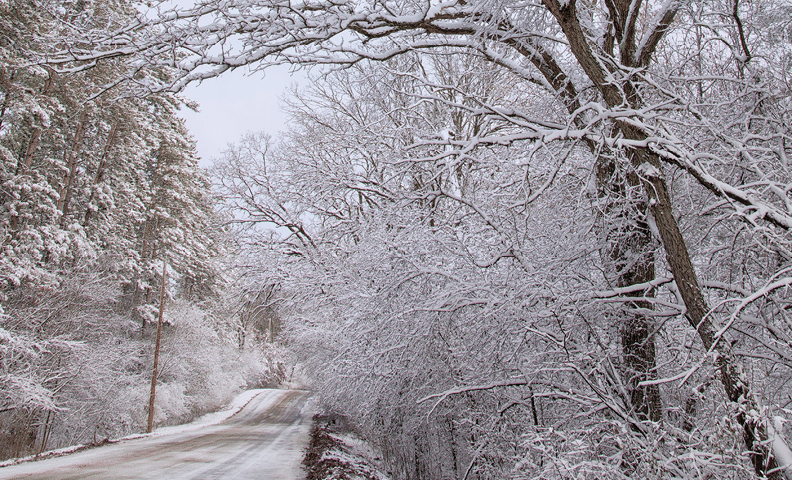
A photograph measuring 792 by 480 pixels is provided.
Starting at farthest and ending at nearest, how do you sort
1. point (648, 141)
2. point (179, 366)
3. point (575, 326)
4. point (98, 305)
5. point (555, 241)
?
point (179, 366), point (98, 305), point (555, 241), point (575, 326), point (648, 141)

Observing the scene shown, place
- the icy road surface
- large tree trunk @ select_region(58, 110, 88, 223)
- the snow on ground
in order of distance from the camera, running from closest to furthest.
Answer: the icy road surface < the snow on ground < large tree trunk @ select_region(58, 110, 88, 223)

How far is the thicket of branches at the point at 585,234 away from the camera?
299 centimetres

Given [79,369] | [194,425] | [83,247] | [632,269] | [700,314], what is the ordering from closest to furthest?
[700,314] < [632,269] < [79,369] < [83,247] < [194,425]

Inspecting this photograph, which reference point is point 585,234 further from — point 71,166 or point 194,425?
point 194,425

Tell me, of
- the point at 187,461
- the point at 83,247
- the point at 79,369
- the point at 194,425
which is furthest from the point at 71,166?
the point at 194,425

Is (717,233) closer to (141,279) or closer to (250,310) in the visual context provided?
(250,310)

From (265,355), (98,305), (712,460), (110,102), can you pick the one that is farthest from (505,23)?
(265,355)

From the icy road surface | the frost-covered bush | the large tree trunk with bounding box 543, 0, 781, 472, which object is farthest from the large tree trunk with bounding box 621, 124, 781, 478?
the frost-covered bush

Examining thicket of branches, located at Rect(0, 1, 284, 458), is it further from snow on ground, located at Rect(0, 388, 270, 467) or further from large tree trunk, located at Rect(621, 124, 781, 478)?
large tree trunk, located at Rect(621, 124, 781, 478)

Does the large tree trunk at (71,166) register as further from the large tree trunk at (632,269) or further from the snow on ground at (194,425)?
the large tree trunk at (632,269)

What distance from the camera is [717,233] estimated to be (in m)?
4.16

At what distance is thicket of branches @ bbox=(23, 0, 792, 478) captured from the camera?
2994 mm

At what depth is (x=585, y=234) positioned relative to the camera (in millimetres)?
4039

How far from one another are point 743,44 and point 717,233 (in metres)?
1.55
